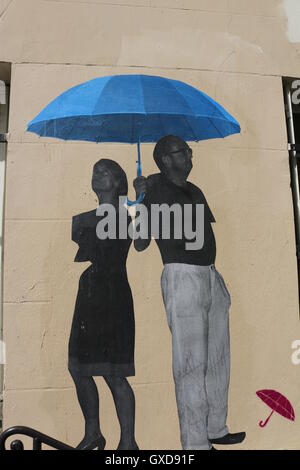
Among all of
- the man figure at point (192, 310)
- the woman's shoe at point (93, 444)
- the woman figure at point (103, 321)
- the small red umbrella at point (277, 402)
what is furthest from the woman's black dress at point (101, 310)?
the small red umbrella at point (277, 402)

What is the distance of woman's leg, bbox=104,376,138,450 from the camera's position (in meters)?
3.75

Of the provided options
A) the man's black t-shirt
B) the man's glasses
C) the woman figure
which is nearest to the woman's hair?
the woman figure

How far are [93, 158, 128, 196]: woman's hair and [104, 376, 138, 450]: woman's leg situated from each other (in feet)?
5.40

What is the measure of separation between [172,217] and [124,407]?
5.56 feet

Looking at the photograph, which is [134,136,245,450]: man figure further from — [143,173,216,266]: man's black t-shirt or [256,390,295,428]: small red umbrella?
[256,390,295,428]: small red umbrella

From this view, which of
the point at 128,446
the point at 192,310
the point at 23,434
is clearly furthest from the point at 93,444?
the point at 192,310

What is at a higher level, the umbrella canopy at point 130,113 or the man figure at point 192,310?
the umbrella canopy at point 130,113

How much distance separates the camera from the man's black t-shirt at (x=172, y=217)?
4.04 meters

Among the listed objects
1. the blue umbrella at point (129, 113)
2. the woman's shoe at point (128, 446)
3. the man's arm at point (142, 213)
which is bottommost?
the woman's shoe at point (128, 446)

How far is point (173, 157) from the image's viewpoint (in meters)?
4.18

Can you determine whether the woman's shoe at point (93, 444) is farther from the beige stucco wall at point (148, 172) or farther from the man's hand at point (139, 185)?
the man's hand at point (139, 185)

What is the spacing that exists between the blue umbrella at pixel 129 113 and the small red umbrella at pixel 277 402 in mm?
2273

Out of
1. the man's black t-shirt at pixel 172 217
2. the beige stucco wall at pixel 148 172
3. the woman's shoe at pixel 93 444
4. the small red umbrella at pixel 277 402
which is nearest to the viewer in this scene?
the woman's shoe at pixel 93 444

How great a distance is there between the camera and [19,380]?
378 centimetres
